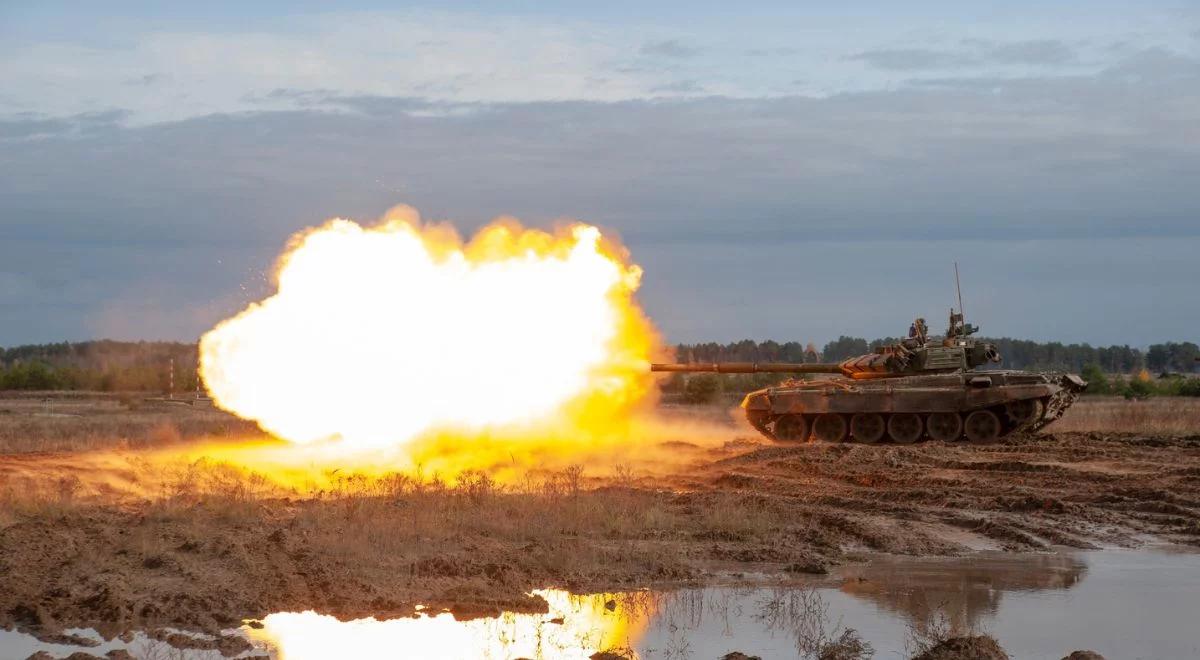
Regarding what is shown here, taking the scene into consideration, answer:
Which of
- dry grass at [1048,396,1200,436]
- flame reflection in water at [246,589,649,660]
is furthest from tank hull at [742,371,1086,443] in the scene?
flame reflection in water at [246,589,649,660]

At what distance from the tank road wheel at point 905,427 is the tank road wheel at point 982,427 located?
1047 mm

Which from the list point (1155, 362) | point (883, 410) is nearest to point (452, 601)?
point (883, 410)

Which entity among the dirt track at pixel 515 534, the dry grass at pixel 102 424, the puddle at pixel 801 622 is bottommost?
the puddle at pixel 801 622

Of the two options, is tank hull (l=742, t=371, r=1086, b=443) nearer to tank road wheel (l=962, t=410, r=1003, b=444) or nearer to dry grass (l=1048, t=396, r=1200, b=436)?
tank road wheel (l=962, t=410, r=1003, b=444)

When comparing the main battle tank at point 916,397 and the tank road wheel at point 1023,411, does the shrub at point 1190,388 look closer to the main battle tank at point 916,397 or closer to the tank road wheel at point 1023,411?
the main battle tank at point 916,397

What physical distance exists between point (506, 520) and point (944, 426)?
50.8 ft

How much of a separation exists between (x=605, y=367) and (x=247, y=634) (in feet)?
58.1

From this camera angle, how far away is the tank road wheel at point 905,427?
31.6m

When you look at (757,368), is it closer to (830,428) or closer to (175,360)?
(830,428)

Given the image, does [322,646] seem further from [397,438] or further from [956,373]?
[956,373]

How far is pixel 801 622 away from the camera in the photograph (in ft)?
44.5

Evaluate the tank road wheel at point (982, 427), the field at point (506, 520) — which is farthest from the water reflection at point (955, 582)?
the tank road wheel at point (982, 427)

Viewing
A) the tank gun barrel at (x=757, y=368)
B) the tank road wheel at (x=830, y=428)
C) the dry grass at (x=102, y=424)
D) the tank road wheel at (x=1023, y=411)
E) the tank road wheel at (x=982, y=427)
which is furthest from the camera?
the tank gun barrel at (x=757, y=368)

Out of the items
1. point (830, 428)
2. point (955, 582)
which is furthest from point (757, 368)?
point (955, 582)
